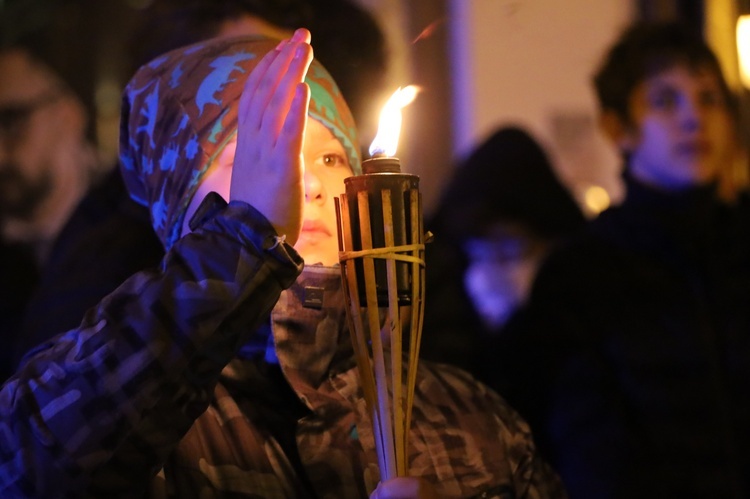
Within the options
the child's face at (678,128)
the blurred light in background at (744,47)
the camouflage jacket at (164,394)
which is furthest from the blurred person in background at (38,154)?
the blurred light in background at (744,47)

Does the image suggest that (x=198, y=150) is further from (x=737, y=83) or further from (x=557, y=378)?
(x=737, y=83)

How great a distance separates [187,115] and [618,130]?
66.3 inches

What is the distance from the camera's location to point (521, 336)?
2699 millimetres

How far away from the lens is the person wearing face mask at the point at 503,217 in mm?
3391

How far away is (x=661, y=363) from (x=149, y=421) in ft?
5.43

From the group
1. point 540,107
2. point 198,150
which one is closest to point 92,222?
point 198,150

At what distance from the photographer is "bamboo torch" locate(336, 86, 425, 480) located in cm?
118

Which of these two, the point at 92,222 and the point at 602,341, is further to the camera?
the point at 602,341

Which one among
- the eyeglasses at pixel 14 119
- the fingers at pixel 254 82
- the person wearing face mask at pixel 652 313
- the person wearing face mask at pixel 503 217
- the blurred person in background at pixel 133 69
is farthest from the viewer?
the eyeglasses at pixel 14 119

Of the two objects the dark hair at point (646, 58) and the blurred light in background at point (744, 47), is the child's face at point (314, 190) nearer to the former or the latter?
the dark hair at point (646, 58)

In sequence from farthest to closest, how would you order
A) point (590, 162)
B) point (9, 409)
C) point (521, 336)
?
point (590, 162)
point (521, 336)
point (9, 409)

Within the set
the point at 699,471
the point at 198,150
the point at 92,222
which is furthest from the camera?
the point at 699,471

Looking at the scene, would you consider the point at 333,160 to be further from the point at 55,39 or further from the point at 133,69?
the point at 55,39

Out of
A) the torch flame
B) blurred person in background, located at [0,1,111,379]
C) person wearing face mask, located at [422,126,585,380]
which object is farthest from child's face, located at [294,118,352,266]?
blurred person in background, located at [0,1,111,379]
